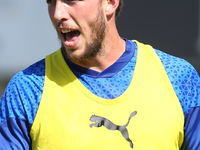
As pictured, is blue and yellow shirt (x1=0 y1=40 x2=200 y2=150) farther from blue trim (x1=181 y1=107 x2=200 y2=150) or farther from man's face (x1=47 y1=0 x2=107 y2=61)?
man's face (x1=47 y1=0 x2=107 y2=61)

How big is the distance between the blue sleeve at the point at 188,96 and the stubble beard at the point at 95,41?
0.42 metres

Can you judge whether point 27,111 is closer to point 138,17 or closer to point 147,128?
point 147,128

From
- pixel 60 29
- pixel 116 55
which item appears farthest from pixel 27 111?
pixel 116 55

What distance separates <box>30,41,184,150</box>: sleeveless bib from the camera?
218cm

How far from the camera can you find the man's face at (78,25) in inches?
89.7

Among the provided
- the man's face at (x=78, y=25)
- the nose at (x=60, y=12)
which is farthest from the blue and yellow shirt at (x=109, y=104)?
the nose at (x=60, y=12)

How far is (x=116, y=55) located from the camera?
249 cm

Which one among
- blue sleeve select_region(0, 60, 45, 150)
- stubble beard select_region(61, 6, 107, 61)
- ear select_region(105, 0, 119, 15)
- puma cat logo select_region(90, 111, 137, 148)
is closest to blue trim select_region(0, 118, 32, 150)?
blue sleeve select_region(0, 60, 45, 150)

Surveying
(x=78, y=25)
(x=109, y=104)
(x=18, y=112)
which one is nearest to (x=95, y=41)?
(x=78, y=25)

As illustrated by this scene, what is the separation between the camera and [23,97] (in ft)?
7.33

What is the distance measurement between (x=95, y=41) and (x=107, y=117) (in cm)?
47

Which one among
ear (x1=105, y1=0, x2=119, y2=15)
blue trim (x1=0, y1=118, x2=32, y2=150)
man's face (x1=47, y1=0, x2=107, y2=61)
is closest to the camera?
blue trim (x1=0, y1=118, x2=32, y2=150)

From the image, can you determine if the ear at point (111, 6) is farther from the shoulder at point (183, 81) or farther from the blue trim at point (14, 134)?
the blue trim at point (14, 134)

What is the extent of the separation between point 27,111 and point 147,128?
0.68 metres
